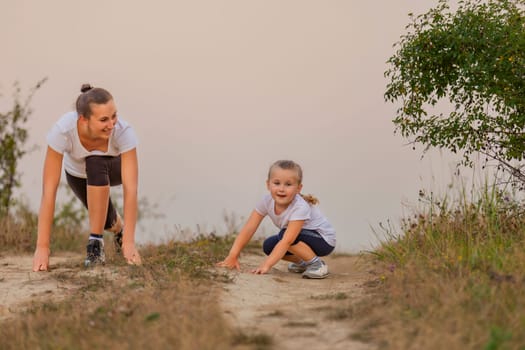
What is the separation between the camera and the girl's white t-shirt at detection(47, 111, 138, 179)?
23.3ft

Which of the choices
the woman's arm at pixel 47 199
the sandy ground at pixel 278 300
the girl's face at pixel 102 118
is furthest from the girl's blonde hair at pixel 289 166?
the woman's arm at pixel 47 199

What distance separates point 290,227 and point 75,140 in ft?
8.01

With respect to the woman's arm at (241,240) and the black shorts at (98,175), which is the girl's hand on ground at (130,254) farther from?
the woman's arm at (241,240)

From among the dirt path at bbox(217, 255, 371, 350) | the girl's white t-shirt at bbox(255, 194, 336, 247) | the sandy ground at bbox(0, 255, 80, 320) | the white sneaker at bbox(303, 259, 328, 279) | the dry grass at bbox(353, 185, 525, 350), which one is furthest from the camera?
the white sneaker at bbox(303, 259, 328, 279)

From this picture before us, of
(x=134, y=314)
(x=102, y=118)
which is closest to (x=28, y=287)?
(x=102, y=118)

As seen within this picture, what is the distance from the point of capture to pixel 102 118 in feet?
22.4

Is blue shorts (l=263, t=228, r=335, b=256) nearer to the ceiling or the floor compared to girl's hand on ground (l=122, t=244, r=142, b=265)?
nearer to the ceiling

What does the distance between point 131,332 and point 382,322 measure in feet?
5.47

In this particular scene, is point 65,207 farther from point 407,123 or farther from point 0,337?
point 0,337

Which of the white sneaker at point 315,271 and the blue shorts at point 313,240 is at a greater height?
the blue shorts at point 313,240

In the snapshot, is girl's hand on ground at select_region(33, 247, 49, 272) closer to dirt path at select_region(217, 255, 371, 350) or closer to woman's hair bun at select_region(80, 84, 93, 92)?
woman's hair bun at select_region(80, 84, 93, 92)

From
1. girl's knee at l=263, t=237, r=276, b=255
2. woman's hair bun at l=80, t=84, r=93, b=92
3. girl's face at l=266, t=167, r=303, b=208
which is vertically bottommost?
girl's knee at l=263, t=237, r=276, b=255

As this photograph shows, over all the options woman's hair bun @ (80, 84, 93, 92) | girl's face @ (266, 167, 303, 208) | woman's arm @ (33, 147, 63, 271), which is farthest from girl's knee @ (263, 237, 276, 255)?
woman's hair bun @ (80, 84, 93, 92)

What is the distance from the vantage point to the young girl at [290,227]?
6.94 metres
